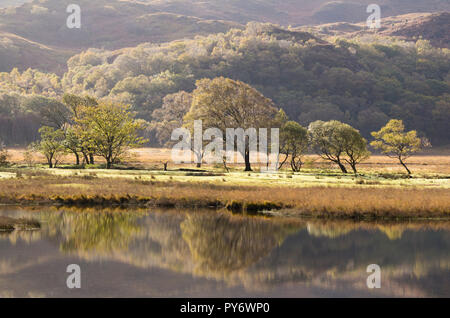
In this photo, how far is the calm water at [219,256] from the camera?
24125 millimetres

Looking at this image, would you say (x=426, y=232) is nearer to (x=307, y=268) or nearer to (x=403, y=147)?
(x=307, y=268)

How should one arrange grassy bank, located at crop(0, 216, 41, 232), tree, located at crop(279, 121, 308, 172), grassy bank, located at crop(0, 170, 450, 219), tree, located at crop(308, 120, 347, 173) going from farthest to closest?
tree, located at crop(279, 121, 308, 172) → tree, located at crop(308, 120, 347, 173) → grassy bank, located at crop(0, 170, 450, 219) → grassy bank, located at crop(0, 216, 41, 232)

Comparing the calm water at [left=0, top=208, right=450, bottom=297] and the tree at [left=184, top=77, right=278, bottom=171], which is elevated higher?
the tree at [left=184, top=77, right=278, bottom=171]

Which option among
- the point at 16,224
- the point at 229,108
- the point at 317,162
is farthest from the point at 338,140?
the point at 16,224

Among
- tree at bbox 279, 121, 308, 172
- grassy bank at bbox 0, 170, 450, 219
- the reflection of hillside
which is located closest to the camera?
the reflection of hillside

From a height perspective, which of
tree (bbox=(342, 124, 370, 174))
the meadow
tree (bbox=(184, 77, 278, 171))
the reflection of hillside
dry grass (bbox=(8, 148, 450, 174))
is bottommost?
dry grass (bbox=(8, 148, 450, 174))

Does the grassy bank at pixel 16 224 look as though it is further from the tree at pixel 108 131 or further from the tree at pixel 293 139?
the tree at pixel 293 139

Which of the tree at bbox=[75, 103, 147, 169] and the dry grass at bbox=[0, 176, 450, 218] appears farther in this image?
the tree at bbox=[75, 103, 147, 169]

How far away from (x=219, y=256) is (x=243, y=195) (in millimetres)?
20687

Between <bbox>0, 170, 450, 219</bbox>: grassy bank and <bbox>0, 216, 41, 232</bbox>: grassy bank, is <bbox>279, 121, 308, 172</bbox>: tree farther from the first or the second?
<bbox>0, 216, 41, 232</bbox>: grassy bank

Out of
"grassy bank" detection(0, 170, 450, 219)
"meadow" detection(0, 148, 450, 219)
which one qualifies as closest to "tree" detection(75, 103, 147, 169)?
"meadow" detection(0, 148, 450, 219)

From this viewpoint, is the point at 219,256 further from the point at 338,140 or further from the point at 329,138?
the point at 329,138

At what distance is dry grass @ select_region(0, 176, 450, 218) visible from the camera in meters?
44.6
